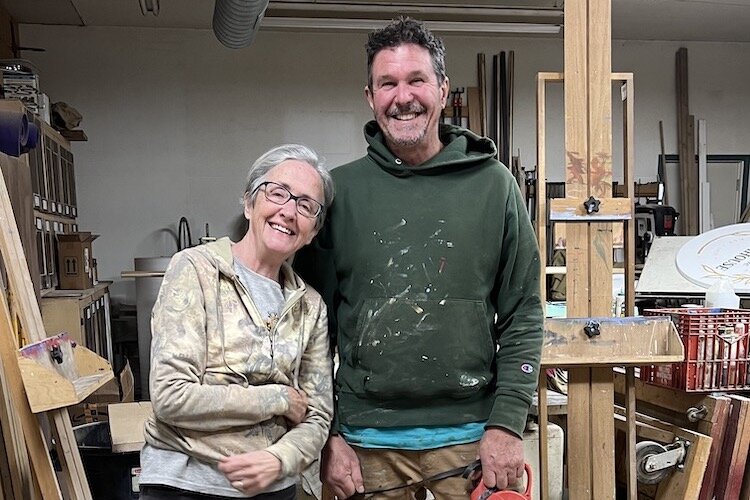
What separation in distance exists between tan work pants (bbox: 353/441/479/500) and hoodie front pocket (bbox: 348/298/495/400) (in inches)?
5.3

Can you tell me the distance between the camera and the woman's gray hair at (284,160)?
1465mm

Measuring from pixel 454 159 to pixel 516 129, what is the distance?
4925mm

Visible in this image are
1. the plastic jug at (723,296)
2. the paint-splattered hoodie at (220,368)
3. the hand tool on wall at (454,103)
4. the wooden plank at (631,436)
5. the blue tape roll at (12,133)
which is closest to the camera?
the paint-splattered hoodie at (220,368)

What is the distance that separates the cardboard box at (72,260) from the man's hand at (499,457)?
12.4ft

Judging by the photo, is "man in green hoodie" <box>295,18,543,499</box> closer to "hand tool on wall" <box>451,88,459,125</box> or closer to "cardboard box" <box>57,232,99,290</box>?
"cardboard box" <box>57,232,99,290</box>

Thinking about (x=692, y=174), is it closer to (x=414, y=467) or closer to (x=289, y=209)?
(x=414, y=467)

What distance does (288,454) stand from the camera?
1345 mm

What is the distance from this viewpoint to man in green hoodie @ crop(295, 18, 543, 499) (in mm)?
1495

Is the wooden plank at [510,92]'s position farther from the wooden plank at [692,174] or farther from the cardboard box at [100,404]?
the cardboard box at [100,404]

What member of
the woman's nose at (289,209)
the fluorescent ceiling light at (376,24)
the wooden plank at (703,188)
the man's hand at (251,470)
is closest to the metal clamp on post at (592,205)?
the woman's nose at (289,209)

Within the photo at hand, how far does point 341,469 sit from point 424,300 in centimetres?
43

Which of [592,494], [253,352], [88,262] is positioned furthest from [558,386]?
[88,262]

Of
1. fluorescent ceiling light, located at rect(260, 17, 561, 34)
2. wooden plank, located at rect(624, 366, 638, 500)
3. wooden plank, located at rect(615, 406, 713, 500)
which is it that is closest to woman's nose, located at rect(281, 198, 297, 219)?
wooden plank, located at rect(624, 366, 638, 500)

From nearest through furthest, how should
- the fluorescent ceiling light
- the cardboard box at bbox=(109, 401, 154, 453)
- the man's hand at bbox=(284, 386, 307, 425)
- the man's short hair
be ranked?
the man's hand at bbox=(284, 386, 307, 425) → the man's short hair → the cardboard box at bbox=(109, 401, 154, 453) → the fluorescent ceiling light
